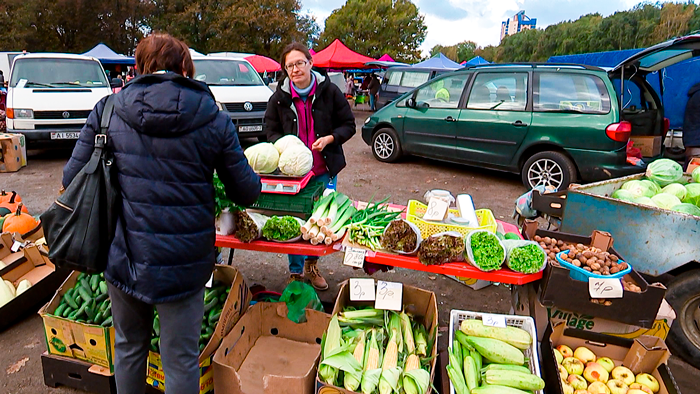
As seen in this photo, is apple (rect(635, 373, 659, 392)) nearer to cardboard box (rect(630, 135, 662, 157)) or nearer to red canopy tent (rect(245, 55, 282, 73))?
cardboard box (rect(630, 135, 662, 157))

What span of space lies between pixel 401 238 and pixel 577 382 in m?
1.21

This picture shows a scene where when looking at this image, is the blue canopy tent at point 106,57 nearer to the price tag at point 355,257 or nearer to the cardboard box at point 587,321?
the price tag at point 355,257

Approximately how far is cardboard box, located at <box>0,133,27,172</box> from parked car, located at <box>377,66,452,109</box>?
1058 centimetres

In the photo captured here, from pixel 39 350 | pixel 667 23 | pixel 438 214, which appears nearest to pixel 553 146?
pixel 438 214

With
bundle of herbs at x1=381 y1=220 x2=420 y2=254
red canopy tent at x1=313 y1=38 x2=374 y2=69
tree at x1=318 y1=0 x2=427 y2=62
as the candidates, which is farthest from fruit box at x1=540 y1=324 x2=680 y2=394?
tree at x1=318 y1=0 x2=427 y2=62

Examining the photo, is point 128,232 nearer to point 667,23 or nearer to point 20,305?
point 20,305

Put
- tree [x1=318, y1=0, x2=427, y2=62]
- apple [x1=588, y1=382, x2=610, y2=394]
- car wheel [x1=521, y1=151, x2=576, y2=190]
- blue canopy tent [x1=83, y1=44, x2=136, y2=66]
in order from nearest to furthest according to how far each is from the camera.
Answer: apple [x1=588, y1=382, x2=610, y2=394], car wheel [x1=521, y1=151, x2=576, y2=190], blue canopy tent [x1=83, y1=44, x2=136, y2=66], tree [x1=318, y1=0, x2=427, y2=62]

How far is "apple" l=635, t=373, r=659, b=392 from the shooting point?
2275 mm

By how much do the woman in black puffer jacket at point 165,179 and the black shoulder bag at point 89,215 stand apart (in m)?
0.04

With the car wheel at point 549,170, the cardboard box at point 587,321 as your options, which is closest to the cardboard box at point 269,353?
the cardboard box at point 587,321

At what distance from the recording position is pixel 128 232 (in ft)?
5.82

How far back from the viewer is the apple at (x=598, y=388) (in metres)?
2.26

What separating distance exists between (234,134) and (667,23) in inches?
1761

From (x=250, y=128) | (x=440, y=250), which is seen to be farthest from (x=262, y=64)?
(x=440, y=250)
